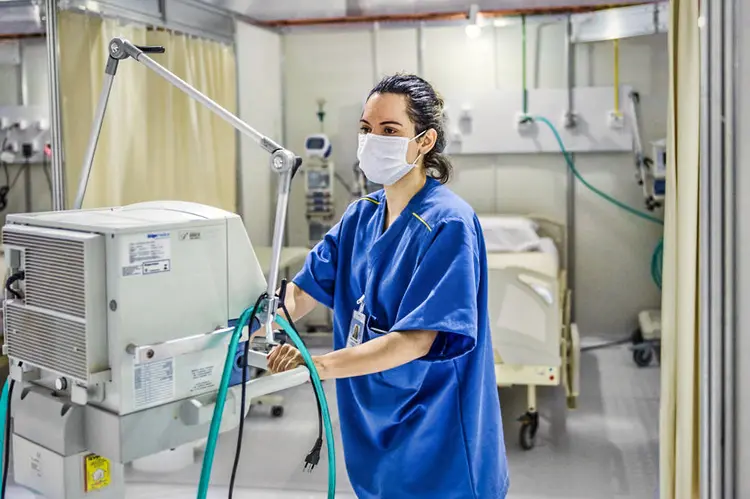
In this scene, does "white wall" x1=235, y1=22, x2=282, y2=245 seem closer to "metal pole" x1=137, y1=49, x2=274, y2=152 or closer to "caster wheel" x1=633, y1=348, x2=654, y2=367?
"caster wheel" x1=633, y1=348, x2=654, y2=367

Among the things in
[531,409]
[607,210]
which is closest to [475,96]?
[607,210]

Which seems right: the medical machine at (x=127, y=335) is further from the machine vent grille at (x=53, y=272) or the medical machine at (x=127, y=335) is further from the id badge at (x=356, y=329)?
the id badge at (x=356, y=329)

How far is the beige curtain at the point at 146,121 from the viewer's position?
9.71 feet

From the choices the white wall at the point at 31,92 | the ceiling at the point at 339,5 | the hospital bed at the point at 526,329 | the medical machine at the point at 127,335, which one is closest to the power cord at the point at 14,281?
the medical machine at the point at 127,335

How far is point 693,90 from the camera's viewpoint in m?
2.04

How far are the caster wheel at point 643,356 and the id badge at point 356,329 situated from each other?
3.37 m

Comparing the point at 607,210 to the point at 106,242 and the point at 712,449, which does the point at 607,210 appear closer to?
the point at 712,449

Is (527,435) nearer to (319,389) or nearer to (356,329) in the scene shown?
(356,329)

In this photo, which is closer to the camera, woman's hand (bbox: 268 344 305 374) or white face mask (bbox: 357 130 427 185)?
woman's hand (bbox: 268 344 305 374)

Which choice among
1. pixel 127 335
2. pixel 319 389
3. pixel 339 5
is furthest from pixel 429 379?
pixel 339 5

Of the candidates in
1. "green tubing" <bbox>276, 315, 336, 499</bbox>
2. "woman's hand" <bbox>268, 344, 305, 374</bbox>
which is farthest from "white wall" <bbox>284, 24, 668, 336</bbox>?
"woman's hand" <bbox>268, 344, 305, 374</bbox>

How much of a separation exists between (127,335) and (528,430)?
2427 mm

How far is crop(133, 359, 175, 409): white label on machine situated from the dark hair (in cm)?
78

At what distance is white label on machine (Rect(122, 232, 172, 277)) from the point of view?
129 cm
